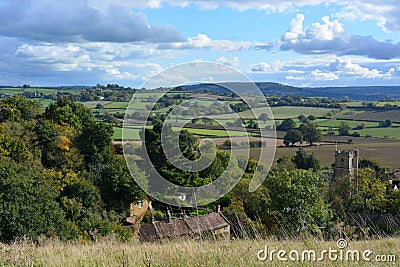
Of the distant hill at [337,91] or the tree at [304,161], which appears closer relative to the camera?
the tree at [304,161]

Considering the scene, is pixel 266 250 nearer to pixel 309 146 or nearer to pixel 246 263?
pixel 246 263

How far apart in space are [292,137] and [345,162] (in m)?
18.5

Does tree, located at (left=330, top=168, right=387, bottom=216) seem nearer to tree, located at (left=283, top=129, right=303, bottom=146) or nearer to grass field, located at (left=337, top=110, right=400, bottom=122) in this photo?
tree, located at (left=283, top=129, right=303, bottom=146)

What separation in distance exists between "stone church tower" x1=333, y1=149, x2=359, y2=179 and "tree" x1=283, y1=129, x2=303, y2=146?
16.3 metres

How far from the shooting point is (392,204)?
34.0 meters

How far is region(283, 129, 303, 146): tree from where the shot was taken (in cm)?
6762

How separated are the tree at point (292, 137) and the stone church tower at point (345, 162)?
16.3m

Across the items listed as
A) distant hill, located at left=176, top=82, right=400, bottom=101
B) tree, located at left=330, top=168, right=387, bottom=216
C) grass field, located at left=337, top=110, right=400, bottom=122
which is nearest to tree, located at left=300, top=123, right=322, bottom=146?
distant hill, located at left=176, top=82, right=400, bottom=101

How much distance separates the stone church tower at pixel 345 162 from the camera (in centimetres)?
5016

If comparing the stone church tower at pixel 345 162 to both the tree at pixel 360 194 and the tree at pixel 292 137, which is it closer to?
the tree at pixel 360 194

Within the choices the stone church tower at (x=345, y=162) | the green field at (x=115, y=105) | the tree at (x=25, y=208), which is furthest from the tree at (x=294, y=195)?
the green field at (x=115, y=105)

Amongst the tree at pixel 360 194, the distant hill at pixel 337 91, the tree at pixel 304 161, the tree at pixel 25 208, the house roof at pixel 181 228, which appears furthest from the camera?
the distant hill at pixel 337 91

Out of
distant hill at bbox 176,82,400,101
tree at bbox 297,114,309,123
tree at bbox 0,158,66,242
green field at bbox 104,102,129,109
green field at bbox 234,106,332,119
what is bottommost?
tree at bbox 0,158,66,242

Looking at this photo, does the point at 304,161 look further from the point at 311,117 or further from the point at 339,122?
the point at 339,122
